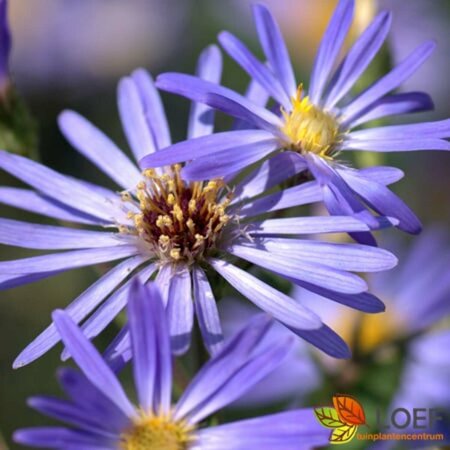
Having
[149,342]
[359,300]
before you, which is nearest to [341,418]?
[359,300]

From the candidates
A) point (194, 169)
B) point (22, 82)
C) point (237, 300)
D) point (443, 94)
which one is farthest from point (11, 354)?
point (443, 94)

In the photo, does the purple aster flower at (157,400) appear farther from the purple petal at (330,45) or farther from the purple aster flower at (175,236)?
the purple petal at (330,45)

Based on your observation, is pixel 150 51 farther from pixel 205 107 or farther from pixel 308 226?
pixel 308 226

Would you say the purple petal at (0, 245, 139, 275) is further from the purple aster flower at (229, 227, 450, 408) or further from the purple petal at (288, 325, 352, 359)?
the purple aster flower at (229, 227, 450, 408)

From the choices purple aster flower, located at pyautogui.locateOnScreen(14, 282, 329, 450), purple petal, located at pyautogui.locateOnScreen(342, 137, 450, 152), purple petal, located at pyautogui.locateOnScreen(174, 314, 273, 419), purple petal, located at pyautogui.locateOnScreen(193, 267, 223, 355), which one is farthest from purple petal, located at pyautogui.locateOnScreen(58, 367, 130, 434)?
purple petal, located at pyautogui.locateOnScreen(342, 137, 450, 152)

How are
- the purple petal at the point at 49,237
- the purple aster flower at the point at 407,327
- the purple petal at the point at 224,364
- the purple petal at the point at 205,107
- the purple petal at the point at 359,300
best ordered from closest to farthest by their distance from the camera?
the purple petal at the point at 224,364, the purple petal at the point at 359,300, the purple petal at the point at 49,237, the purple petal at the point at 205,107, the purple aster flower at the point at 407,327

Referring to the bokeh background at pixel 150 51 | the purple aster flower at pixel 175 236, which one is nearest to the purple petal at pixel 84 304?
the purple aster flower at pixel 175 236
